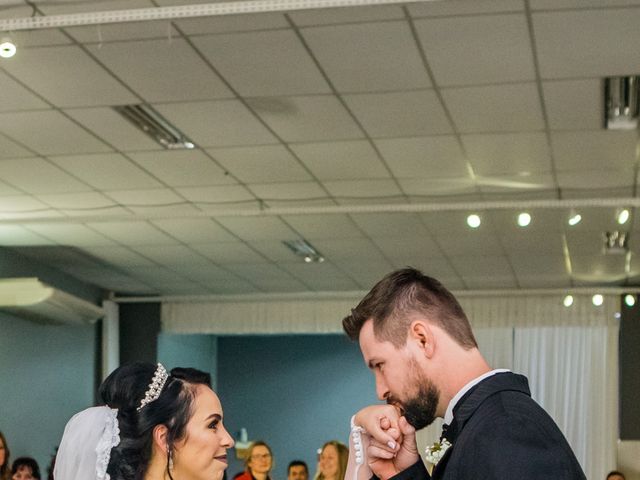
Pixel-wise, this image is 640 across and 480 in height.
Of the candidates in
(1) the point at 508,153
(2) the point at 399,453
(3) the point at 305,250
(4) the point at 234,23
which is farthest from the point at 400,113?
(2) the point at 399,453

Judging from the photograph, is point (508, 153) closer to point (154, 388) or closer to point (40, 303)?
point (154, 388)

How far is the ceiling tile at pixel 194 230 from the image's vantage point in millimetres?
10086

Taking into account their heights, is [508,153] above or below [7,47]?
above

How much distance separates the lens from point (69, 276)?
13.0 m

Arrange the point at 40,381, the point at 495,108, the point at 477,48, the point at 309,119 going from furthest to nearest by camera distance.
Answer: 1. the point at 40,381
2. the point at 309,119
3. the point at 495,108
4. the point at 477,48

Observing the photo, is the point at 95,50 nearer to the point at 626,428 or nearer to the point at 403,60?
the point at 403,60

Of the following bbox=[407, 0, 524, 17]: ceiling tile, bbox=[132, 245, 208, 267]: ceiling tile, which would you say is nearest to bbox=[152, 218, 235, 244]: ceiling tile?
bbox=[132, 245, 208, 267]: ceiling tile

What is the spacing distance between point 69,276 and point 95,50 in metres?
7.22

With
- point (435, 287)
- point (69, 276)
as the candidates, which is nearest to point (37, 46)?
point (435, 287)

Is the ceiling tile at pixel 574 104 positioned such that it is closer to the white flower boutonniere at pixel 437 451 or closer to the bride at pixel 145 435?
the bride at pixel 145 435

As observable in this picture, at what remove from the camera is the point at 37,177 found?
28.7ft

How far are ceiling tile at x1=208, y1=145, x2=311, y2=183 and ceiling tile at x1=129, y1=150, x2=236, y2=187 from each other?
0.10 m

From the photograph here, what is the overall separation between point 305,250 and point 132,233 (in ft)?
5.45

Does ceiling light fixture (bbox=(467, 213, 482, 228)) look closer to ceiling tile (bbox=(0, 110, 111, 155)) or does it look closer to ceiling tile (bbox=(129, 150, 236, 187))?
ceiling tile (bbox=(129, 150, 236, 187))
